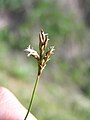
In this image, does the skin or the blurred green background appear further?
the blurred green background

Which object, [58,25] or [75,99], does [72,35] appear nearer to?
[58,25]

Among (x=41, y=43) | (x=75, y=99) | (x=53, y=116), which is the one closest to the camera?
(x=41, y=43)

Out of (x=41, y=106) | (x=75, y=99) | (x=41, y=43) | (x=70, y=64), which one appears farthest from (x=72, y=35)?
(x=41, y=43)

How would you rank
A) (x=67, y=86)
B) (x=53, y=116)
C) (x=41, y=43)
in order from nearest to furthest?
(x=41, y=43) → (x=53, y=116) → (x=67, y=86)

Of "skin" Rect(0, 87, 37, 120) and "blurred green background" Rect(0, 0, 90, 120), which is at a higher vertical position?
Result: "blurred green background" Rect(0, 0, 90, 120)

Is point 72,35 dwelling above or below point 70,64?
above
